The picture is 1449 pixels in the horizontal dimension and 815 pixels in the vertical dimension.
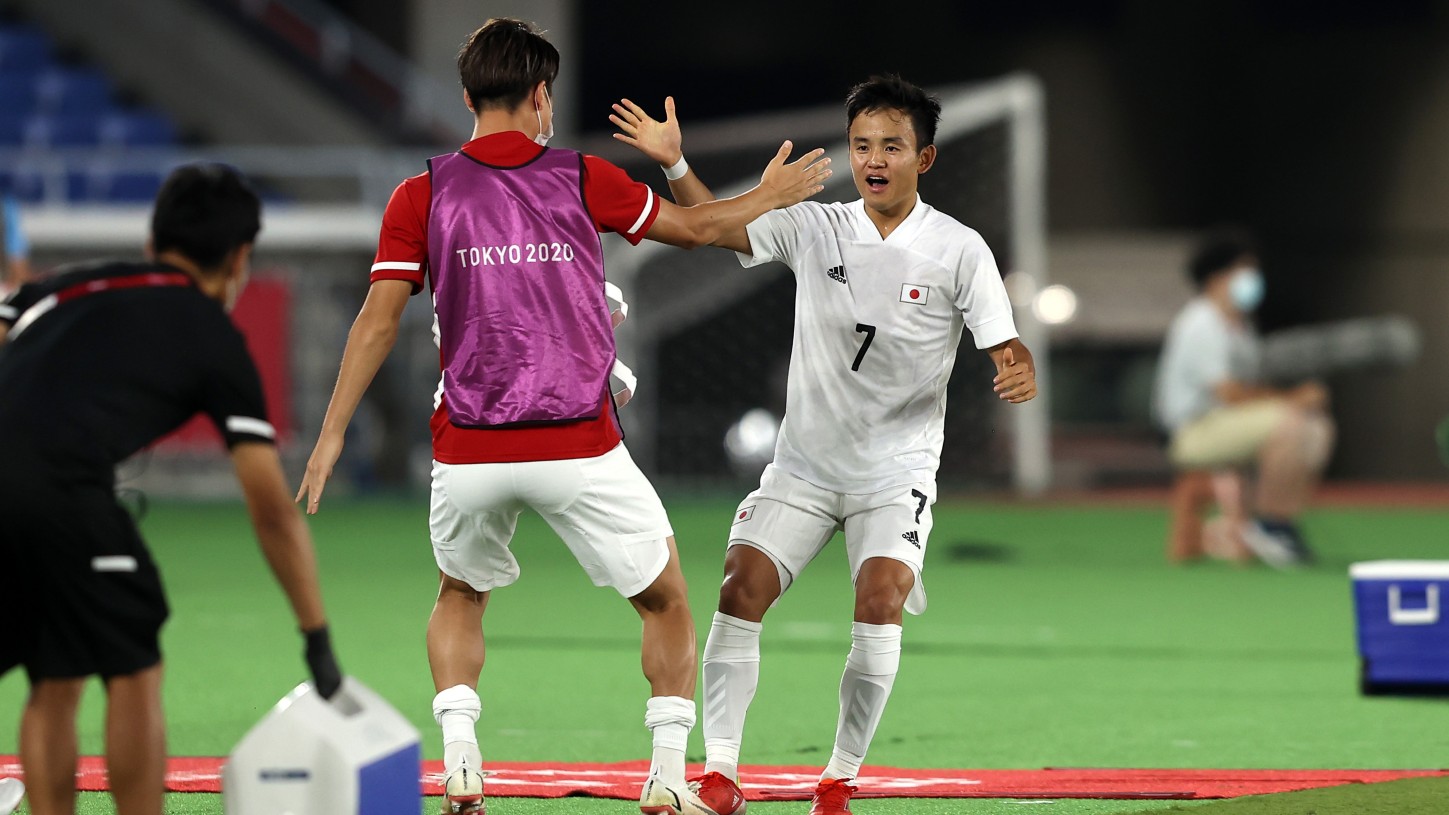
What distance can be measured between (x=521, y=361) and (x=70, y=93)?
59.9 feet

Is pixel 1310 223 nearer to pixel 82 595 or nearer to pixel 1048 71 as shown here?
pixel 1048 71

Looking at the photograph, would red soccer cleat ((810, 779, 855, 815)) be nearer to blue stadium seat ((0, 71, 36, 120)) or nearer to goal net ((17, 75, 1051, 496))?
goal net ((17, 75, 1051, 496))

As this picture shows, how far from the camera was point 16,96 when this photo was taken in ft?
69.8

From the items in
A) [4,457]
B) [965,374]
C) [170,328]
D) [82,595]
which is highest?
[965,374]

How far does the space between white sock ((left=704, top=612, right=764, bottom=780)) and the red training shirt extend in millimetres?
671

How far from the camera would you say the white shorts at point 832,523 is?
16.9 ft

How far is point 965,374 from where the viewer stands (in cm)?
1731

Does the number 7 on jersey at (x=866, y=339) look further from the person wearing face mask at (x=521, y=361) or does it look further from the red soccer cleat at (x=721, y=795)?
the red soccer cleat at (x=721, y=795)

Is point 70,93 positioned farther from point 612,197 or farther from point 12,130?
point 612,197

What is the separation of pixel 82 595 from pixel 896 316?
2284 millimetres

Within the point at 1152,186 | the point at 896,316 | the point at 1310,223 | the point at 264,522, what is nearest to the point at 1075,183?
the point at 1152,186

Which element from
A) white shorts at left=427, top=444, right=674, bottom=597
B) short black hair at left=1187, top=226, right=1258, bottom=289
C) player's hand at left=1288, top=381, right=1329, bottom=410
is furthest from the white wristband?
player's hand at left=1288, top=381, right=1329, bottom=410

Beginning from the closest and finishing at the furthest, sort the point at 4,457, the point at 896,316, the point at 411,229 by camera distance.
Result: the point at 4,457 < the point at 411,229 < the point at 896,316

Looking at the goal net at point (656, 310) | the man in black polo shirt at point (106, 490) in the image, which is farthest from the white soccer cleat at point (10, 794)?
the goal net at point (656, 310)
